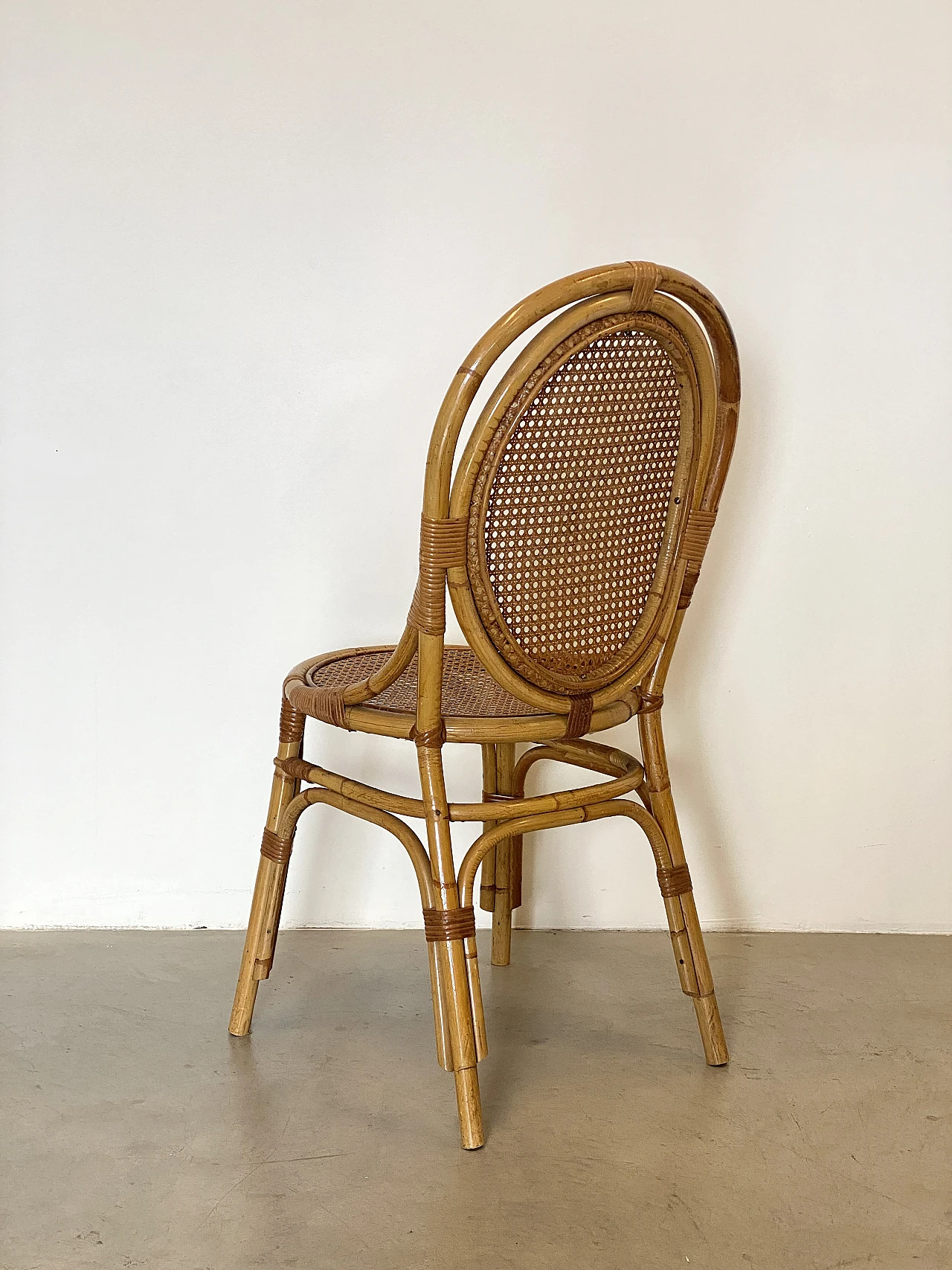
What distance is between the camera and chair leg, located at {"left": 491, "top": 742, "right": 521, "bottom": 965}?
1.89 m

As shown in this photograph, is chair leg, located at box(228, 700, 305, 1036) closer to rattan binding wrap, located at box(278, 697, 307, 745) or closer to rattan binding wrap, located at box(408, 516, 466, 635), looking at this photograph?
rattan binding wrap, located at box(278, 697, 307, 745)

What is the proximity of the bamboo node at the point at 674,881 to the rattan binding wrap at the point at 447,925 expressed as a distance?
33 cm

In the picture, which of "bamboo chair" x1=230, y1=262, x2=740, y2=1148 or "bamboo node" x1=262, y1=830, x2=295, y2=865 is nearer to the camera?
"bamboo chair" x1=230, y1=262, x2=740, y2=1148

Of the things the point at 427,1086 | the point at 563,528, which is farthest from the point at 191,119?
the point at 427,1086

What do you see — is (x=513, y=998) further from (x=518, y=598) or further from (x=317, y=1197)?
(x=518, y=598)

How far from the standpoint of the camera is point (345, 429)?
2.03 meters

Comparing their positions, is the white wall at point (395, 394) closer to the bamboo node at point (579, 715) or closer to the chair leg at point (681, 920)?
the chair leg at point (681, 920)

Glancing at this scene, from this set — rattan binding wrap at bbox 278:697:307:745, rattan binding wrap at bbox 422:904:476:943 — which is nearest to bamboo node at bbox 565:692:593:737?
rattan binding wrap at bbox 422:904:476:943

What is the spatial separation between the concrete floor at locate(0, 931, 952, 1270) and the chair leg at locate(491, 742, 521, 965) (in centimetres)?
4

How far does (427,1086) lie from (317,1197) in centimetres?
28

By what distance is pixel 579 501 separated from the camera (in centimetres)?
142

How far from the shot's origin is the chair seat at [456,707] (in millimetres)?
1448

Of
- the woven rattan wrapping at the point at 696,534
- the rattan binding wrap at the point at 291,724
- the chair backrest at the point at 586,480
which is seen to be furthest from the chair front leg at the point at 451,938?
the woven rattan wrapping at the point at 696,534

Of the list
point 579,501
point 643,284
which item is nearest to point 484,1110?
point 579,501
